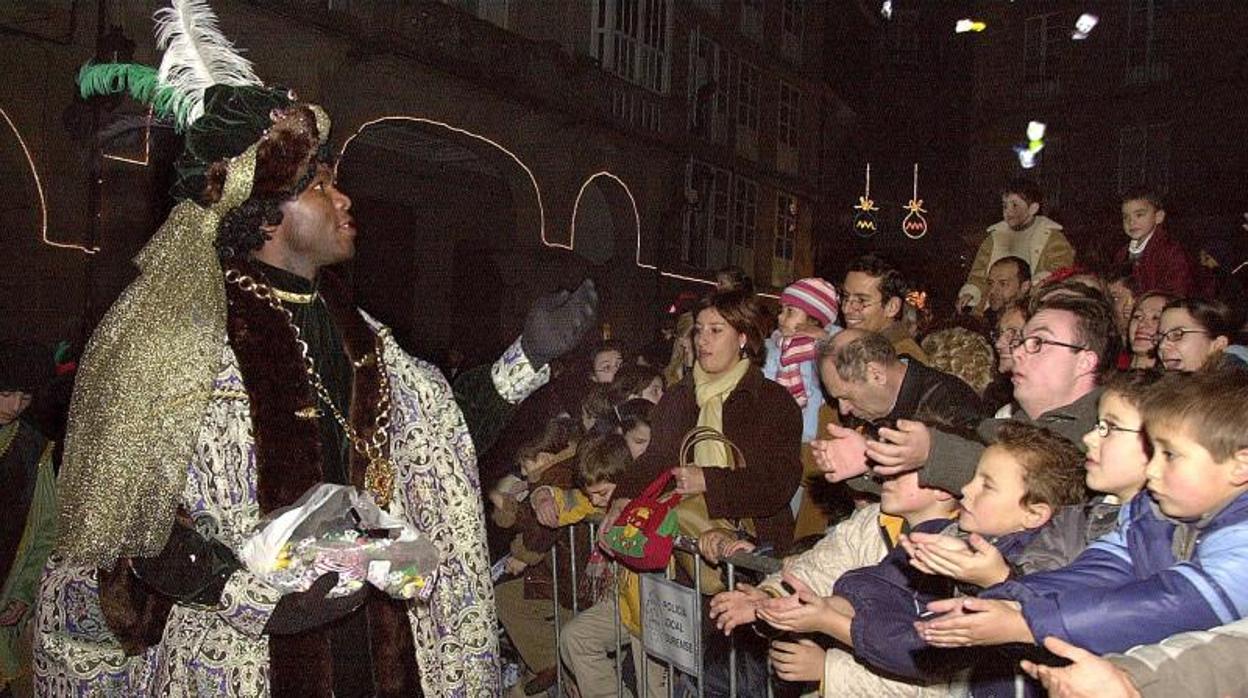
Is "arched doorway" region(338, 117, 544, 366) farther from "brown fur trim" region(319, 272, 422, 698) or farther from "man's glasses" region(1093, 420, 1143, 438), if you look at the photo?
"man's glasses" region(1093, 420, 1143, 438)

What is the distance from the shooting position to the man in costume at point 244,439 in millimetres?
2779

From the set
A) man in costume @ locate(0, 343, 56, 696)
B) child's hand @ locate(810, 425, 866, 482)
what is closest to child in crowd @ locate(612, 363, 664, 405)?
child's hand @ locate(810, 425, 866, 482)

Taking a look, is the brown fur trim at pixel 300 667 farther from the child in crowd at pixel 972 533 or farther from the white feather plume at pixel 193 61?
the white feather plume at pixel 193 61

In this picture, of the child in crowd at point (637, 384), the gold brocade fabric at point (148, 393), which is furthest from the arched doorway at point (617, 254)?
the gold brocade fabric at point (148, 393)

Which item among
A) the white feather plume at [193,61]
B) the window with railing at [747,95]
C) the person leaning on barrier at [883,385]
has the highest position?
the window with railing at [747,95]

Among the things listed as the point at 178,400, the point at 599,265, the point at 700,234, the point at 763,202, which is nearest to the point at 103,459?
the point at 178,400

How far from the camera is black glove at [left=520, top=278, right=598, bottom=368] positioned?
3.21m

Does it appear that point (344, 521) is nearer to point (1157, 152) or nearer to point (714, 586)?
point (714, 586)

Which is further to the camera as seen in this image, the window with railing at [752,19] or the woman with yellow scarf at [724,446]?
the window with railing at [752,19]

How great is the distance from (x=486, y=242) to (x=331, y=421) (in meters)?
13.2

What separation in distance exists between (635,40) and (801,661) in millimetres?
16841

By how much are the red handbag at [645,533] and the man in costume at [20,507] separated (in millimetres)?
3088

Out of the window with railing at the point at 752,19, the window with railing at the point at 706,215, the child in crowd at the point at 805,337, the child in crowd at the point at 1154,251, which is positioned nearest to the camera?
the child in crowd at the point at 805,337

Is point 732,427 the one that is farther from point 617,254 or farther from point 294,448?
point 617,254
